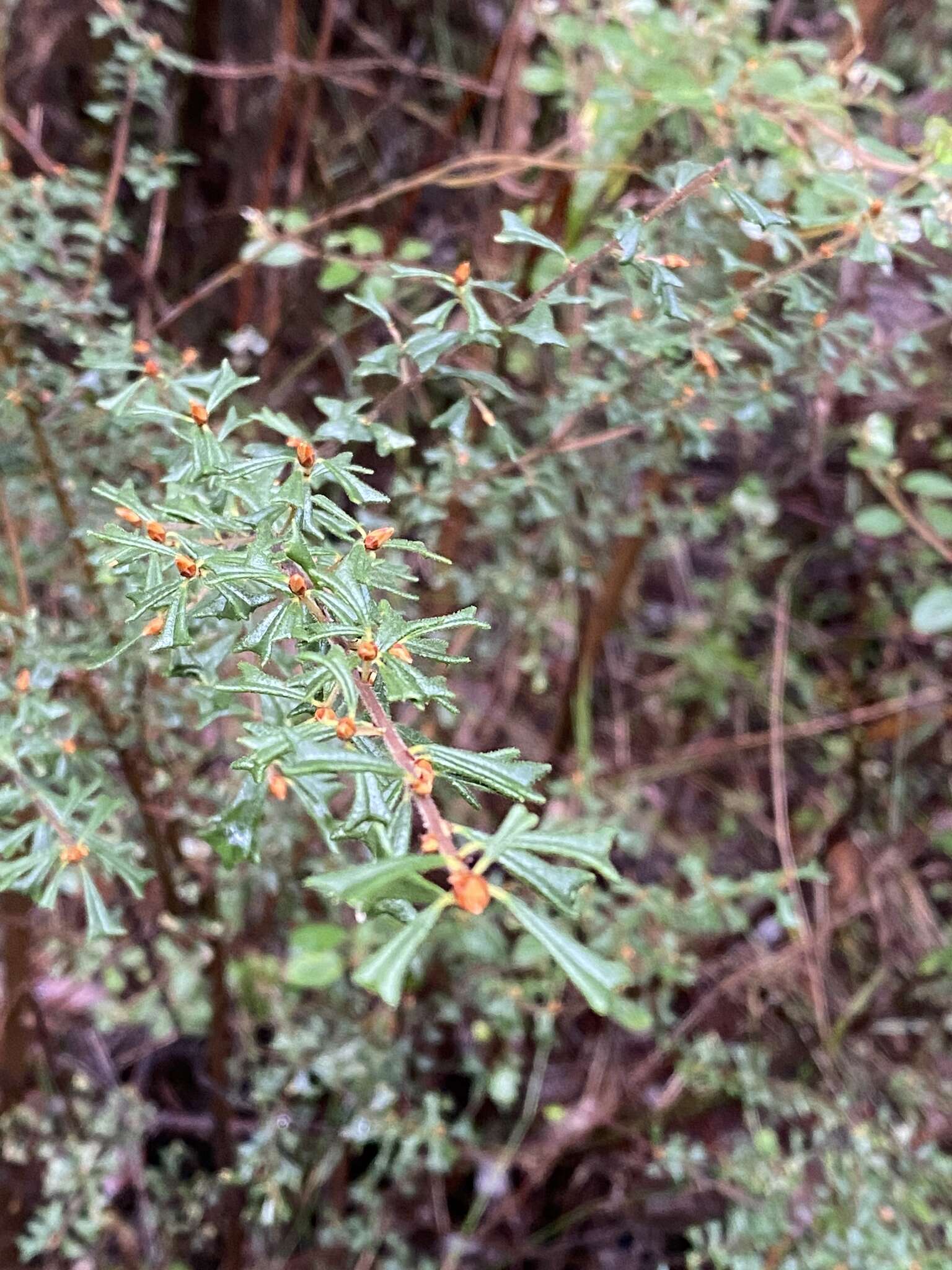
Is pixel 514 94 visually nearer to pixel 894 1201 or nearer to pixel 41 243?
pixel 41 243

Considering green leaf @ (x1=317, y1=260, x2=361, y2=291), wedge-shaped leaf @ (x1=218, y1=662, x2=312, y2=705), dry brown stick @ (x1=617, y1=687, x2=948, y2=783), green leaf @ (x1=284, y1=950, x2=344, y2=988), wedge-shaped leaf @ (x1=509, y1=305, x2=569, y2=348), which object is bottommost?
green leaf @ (x1=284, y1=950, x2=344, y2=988)

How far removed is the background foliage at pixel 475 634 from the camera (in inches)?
22.0

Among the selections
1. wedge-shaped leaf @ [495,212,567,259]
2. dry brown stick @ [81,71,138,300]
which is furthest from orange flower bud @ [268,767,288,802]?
dry brown stick @ [81,71,138,300]

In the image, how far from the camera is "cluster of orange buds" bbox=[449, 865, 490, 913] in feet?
1.01

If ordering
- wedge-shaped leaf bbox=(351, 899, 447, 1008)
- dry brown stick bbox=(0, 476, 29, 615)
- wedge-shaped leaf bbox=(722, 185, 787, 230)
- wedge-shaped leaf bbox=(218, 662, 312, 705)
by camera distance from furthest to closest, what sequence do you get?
1. dry brown stick bbox=(0, 476, 29, 615)
2. wedge-shaped leaf bbox=(722, 185, 787, 230)
3. wedge-shaped leaf bbox=(218, 662, 312, 705)
4. wedge-shaped leaf bbox=(351, 899, 447, 1008)

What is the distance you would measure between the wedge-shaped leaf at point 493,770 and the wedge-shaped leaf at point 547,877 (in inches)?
1.2

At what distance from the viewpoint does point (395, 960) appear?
0.96ft

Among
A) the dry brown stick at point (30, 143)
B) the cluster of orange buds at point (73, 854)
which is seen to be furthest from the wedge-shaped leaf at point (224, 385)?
the dry brown stick at point (30, 143)

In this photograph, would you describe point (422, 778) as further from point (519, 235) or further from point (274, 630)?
point (519, 235)

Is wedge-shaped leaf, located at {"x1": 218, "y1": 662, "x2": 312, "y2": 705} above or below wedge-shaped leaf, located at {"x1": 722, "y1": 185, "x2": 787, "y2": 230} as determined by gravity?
below

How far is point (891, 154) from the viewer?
78 cm

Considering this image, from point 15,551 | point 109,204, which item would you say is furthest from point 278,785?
point 109,204

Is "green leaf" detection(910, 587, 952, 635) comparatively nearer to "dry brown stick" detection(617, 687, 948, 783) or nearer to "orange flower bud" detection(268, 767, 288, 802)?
"dry brown stick" detection(617, 687, 948, 783)

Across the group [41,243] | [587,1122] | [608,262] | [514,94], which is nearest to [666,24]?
[608,262]
